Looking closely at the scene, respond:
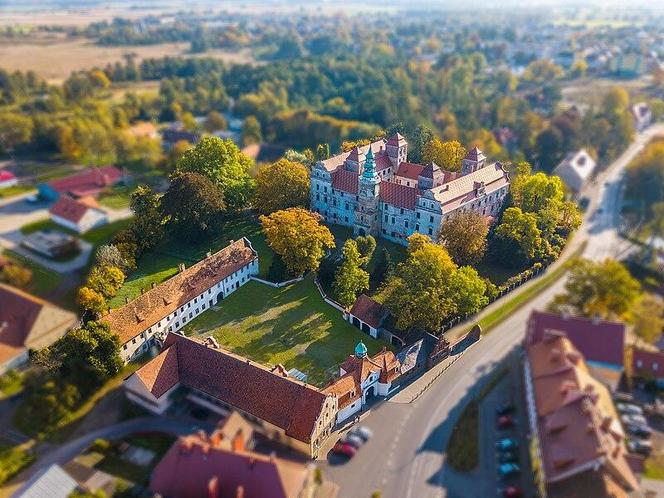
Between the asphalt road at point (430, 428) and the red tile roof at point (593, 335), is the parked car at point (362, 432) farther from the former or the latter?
the red tile roof at point (593, 335)

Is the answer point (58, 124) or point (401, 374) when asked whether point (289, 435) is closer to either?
point (401, 374)

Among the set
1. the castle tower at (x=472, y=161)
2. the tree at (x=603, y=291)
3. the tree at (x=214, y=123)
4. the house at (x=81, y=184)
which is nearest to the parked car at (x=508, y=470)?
the tree at (x=603, y=291)

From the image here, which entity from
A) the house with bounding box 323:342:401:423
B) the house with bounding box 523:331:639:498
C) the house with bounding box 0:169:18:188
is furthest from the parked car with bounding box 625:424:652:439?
the house with bounding box 0:169:18:188

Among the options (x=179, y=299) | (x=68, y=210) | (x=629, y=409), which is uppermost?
(x=68, y=210)

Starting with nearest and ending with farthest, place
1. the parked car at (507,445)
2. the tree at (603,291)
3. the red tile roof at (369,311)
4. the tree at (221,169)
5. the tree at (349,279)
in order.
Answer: the tree at (603,291) → the parked car at (507,445) → the red tile roof at (369,311) → the tree at (349,279) → the tree at (221,169)

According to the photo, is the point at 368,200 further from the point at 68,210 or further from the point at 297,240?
the point at 68,210

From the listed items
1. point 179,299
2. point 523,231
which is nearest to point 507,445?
point 523,231

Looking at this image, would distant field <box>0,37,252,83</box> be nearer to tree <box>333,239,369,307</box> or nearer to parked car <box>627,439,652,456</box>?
tree <box>333,239,369,307</box>

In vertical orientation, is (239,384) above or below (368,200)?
below
